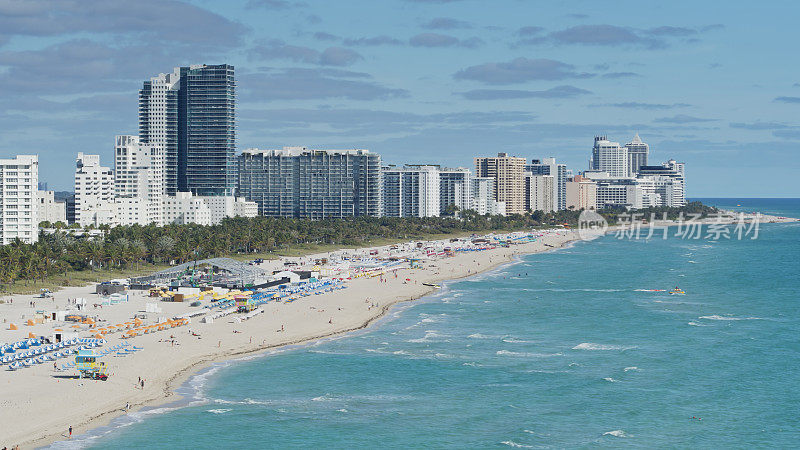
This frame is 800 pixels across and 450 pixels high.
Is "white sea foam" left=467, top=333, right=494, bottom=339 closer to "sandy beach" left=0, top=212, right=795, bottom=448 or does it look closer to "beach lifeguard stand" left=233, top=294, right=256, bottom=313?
"sandy beach" left=0, top=212, right=795, bottom=448

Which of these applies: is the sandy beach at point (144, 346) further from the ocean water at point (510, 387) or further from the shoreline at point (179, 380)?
the ocean water at point (510, 387)

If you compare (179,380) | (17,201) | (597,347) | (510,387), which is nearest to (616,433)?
(510,387)

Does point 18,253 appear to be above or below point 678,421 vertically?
above

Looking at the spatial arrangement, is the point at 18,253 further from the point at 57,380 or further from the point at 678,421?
the point at 678,421

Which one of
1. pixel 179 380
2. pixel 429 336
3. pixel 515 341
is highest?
pixel 429 336

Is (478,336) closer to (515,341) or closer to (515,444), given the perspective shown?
(515,341)

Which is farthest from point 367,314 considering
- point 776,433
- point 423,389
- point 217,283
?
point 776,433

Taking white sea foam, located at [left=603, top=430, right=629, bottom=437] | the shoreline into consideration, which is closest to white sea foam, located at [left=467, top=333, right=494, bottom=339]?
the shoreline
